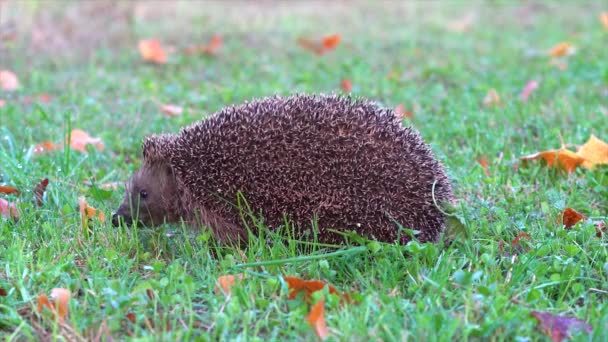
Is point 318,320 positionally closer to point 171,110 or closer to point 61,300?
point 61,300

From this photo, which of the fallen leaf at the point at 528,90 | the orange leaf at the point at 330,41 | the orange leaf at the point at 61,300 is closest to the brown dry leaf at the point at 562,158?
the fallen leaf at the point at 528,90

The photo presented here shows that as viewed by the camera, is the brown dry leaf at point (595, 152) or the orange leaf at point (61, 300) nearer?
the orange leaf at point (61, 300)

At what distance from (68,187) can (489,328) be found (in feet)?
9.41

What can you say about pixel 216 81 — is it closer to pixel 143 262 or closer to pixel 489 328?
pixel 143 262

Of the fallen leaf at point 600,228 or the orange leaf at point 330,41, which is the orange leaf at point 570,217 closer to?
the fallen leaf at point 600,228

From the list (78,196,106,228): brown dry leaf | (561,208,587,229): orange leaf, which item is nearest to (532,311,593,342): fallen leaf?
(561,208,587,229): orange leaf

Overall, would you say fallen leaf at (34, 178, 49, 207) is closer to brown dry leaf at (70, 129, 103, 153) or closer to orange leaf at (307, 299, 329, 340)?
brown dry leaf at (70, 129, 103, 153)

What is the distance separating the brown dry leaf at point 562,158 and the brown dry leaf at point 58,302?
3.22 metres

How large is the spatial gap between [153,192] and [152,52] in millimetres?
4354

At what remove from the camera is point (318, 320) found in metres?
3.17

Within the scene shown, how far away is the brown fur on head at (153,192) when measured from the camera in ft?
14.7

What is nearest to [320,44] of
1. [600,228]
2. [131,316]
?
[600,228]

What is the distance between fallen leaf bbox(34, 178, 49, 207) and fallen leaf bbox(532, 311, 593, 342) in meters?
2.90

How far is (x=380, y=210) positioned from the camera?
392 centimetres
